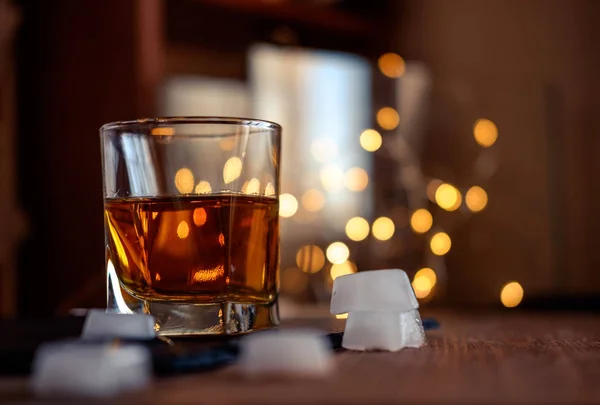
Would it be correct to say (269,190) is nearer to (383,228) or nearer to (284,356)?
(284,356)

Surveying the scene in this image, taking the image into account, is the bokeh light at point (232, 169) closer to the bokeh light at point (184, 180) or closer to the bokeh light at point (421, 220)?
the bokeh light at point (184, 180)

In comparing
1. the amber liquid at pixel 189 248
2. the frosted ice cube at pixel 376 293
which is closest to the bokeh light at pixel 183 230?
the amber liquid at pixel 189 248

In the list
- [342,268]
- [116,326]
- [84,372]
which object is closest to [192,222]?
[116,326]

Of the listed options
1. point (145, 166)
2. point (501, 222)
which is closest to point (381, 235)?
point (501, 222)

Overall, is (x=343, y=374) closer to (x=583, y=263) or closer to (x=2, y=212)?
(x=2, y=212)

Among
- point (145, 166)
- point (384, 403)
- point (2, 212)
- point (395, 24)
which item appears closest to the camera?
point (384, 403)

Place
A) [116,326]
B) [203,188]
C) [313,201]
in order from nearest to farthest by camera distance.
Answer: [116,326]
[203,188]
[313,201]
